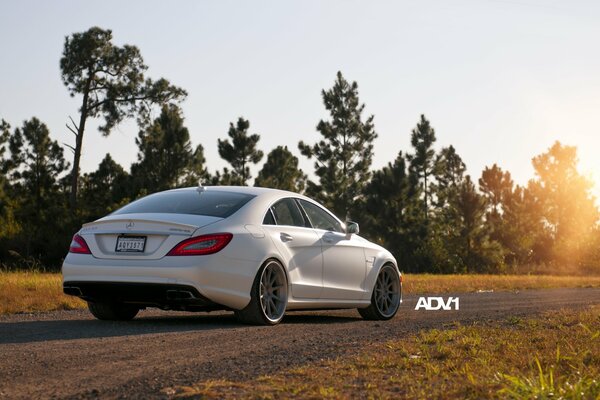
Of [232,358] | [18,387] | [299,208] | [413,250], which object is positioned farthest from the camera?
[413,250]

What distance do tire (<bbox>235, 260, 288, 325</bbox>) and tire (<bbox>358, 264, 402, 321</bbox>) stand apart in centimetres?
201

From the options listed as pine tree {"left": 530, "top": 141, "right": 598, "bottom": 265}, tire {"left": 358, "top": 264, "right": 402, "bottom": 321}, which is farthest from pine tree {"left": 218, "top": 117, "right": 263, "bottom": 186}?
tire {"left": 358, "top": 264, "right": 402, "bottom": 321}

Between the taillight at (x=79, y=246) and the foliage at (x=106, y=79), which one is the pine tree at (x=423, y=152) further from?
the taillight at (x=79, y=246)

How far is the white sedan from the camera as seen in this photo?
356 inches

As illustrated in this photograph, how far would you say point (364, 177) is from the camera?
236 ft

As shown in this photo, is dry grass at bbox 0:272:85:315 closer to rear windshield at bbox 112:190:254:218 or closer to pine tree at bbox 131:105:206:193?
rear windshield at bbox 112:190:254:218

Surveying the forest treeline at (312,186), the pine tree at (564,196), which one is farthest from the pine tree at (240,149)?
the pine tree at (564,196)

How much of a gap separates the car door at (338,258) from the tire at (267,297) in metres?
0.90

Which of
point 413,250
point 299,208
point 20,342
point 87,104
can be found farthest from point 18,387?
point 413,250

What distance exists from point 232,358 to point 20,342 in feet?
7.09

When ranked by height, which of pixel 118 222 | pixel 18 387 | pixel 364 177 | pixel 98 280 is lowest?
pixel 18 387

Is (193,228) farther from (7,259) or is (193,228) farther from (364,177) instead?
(364,177)

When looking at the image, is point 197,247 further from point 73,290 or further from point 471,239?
point 471,239

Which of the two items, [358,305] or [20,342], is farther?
[358,305]
